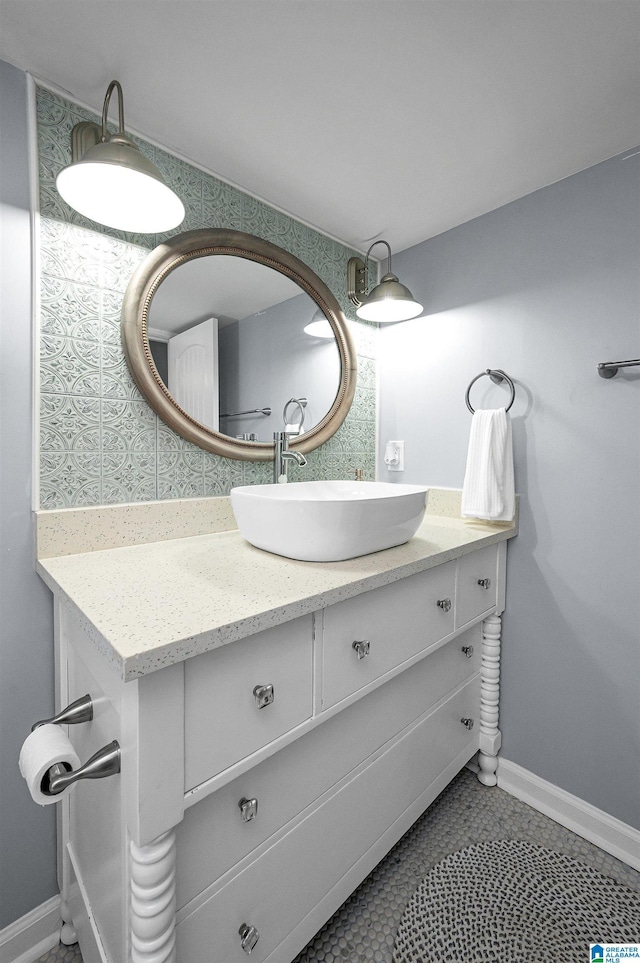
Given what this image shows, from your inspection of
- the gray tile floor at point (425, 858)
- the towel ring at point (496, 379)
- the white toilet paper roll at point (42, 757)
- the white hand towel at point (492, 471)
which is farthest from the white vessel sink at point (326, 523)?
the gray tile floor at point (425, 858)

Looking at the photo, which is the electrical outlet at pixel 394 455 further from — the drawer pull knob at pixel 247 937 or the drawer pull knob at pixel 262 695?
the drawer pull knob at pixel 247 937

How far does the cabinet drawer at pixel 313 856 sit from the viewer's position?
0.78m

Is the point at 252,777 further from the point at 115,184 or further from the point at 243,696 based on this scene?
the point at 115,184

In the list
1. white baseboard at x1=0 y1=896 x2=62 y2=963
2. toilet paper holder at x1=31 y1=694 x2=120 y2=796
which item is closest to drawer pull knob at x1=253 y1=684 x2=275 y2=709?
toilet paper holder at x1=31 y1=694 x2=120 y2=796

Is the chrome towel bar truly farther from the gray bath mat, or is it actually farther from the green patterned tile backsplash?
the gray bath mat

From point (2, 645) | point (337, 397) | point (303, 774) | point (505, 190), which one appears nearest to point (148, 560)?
point (2, 645)

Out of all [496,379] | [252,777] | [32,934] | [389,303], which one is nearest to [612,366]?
[496,379]

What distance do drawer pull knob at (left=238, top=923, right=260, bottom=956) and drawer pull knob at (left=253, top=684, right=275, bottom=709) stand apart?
46cm

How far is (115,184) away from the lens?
98cm

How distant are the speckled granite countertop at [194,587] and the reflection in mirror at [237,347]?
44cm

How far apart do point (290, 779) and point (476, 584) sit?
819 millimetres

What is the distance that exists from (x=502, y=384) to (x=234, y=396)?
97cm

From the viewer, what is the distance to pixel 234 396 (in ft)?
4.66

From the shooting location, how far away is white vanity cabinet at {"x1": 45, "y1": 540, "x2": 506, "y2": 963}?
0.64 metres
